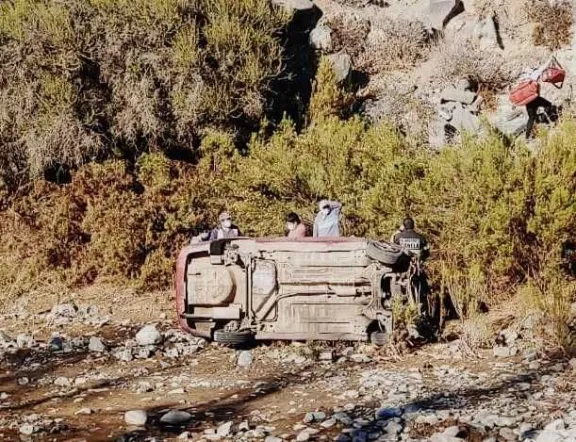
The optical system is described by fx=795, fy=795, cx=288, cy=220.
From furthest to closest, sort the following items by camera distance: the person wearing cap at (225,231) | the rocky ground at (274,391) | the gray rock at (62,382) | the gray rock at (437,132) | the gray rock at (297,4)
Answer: the gray rock at (297,4), the gray rock at (437,132), the person wearing cap at (225,231), the gray rock at (62,382), the rocky ground at (274,391)

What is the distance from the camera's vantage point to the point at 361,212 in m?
10.1

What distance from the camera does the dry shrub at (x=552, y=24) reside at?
15.7 m

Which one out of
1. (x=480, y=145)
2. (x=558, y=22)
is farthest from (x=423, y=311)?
(x=558, y=22)

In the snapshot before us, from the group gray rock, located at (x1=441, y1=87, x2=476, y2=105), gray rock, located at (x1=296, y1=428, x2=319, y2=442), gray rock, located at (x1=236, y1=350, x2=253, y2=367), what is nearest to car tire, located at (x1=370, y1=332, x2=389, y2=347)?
gray rock, located at (x1=236, y1=350, x2=253, y2=367)

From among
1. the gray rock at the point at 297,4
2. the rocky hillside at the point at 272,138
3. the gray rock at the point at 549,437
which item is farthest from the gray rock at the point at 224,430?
the gray rock at the point at 297,4

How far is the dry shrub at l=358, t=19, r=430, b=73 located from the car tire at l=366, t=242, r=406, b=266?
9270 millimetres

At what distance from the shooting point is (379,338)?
8016 mm

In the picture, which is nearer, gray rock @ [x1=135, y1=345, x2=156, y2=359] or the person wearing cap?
gray rock @ [x1=135, y1=345, x2=156, y2=359]

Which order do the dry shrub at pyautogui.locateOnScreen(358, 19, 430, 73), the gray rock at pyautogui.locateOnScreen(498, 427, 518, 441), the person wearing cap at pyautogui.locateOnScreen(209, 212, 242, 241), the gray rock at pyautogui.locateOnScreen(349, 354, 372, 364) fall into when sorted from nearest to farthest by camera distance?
the gray rock at pyautogui.locateOnScreen(498, 427, 518, 441) → the gray rock at pyautogui.locateOnScreen(349, 354, 372, 364) → the person wearing cap at pyautogui.locateOnScreen(209, 212, 242, 241) → the dry shrub at pyautogui.locateOnScreen(358, 19, 430, 73)

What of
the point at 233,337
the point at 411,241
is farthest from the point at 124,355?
the point at 411,241

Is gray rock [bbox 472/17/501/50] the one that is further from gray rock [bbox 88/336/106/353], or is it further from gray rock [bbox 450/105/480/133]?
gray rock [bbox 88/336/106/353]

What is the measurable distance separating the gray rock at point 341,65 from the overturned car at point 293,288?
775 centimetres

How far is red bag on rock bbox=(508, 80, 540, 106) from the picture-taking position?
13.6 meters

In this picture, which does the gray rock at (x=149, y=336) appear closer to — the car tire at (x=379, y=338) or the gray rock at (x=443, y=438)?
the car tire at (x=379, y=338)
